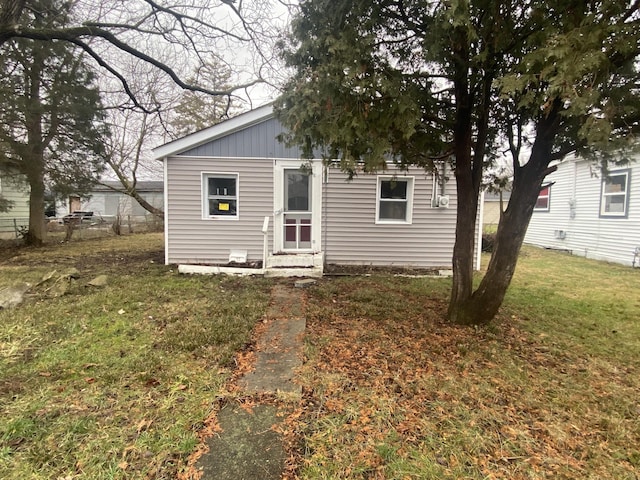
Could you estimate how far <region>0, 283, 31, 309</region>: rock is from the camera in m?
4.66

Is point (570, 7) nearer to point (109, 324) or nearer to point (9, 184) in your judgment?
point (109, 324)

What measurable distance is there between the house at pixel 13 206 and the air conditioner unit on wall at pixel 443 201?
11540mm

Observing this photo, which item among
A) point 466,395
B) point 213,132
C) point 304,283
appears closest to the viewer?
point 466,395

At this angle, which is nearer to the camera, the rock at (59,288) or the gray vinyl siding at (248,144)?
the rock at (59,288)

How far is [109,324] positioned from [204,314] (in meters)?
1.09

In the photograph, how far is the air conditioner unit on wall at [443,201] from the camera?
8.05m

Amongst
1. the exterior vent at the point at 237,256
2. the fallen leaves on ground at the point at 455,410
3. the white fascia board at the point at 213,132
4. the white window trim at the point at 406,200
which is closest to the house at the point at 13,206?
the white fascia board at the point at 213,132

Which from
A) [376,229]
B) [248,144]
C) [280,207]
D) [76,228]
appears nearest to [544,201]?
[376,229]

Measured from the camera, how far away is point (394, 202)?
8281 millimetres

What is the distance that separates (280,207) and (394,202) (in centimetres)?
284

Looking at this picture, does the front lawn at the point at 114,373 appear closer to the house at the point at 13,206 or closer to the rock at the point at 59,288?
the rock at the point at 59,288

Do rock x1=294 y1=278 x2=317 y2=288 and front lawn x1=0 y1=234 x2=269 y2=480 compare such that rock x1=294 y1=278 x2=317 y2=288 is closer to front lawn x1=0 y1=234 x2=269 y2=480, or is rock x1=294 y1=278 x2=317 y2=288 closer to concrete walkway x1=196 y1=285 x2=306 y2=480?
front lawn x1=0 y1=234 x2=269 y2=480

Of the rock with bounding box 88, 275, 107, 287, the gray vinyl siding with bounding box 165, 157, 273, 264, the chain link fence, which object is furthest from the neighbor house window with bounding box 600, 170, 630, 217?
the chain link fence

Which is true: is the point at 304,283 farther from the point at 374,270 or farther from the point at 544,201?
the point at 544,201
